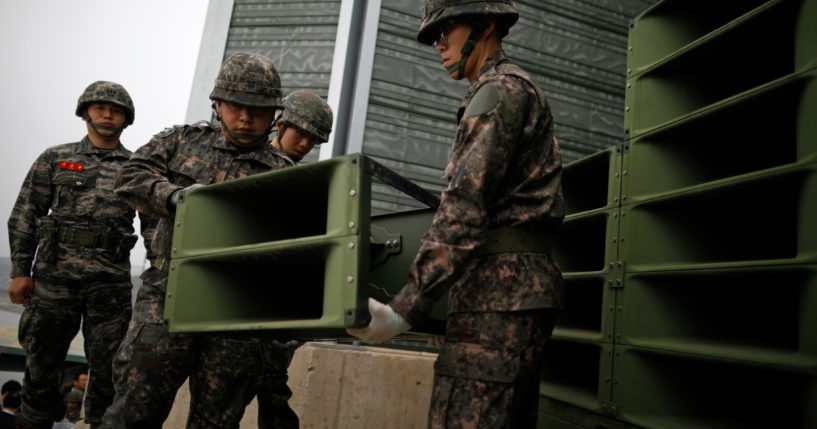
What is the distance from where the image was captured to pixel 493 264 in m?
1.82

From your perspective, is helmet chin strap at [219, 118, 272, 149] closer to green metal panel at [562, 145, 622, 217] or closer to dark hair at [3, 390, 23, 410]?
green metal panel at [562, 145, 622, 217]

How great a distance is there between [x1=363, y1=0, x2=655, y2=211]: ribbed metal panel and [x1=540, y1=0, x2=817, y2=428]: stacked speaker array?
2672 millimetres

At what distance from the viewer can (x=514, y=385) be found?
1.66 m

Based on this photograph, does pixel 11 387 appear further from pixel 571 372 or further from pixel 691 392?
pixel 691 392

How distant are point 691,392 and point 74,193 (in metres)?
4.03

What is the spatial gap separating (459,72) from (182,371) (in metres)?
1.64

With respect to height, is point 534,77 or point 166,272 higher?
point 534,77

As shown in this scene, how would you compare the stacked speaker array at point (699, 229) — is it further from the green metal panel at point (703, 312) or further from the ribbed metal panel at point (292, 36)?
the ribbed metal panel at point (292, 36)

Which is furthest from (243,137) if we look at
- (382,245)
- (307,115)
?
(307,115)

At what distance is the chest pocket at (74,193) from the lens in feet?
12.9

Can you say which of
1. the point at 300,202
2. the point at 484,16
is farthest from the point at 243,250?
the point at 484,16

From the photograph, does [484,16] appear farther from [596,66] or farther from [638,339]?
[596,66]

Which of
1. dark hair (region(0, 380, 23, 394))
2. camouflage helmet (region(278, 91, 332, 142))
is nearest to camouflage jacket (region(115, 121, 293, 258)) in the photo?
camouflage helmet (region(278, 91, 332, 142))

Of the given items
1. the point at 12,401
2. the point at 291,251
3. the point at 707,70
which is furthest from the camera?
the point at 12,401
